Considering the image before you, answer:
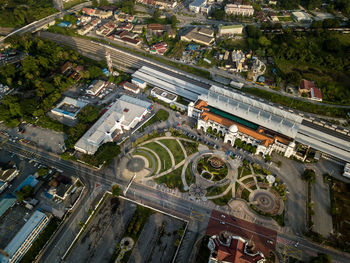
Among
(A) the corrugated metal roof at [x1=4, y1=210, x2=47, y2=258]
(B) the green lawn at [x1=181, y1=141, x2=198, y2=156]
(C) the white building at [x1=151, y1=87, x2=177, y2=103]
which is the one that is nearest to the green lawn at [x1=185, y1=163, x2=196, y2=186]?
(B) the green lawn at [x1=181, y1=141, x2=198, y2=156]

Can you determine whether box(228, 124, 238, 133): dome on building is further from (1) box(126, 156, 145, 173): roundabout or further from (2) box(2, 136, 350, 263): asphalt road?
(1) box(126, 156, 145, 173): roundabout

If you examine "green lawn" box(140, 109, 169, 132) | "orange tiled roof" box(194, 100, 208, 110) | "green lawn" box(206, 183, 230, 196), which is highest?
"orange tiled roof" box(194, 100, 208, 110)

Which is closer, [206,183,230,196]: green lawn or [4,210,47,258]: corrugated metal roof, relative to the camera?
[4,210,47,258]: corrugated metal roof

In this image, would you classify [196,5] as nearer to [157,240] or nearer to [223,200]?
[223,200]

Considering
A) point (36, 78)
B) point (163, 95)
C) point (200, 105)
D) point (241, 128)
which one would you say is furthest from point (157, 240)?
point (36, 78)

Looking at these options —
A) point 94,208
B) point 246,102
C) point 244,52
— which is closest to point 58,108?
point 94,208

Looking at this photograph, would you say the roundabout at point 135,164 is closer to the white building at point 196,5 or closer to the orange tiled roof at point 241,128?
the orange tiled roof at point 241,128

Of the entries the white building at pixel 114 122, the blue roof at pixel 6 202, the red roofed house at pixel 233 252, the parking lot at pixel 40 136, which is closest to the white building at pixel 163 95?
the white building at pixel 114 122
